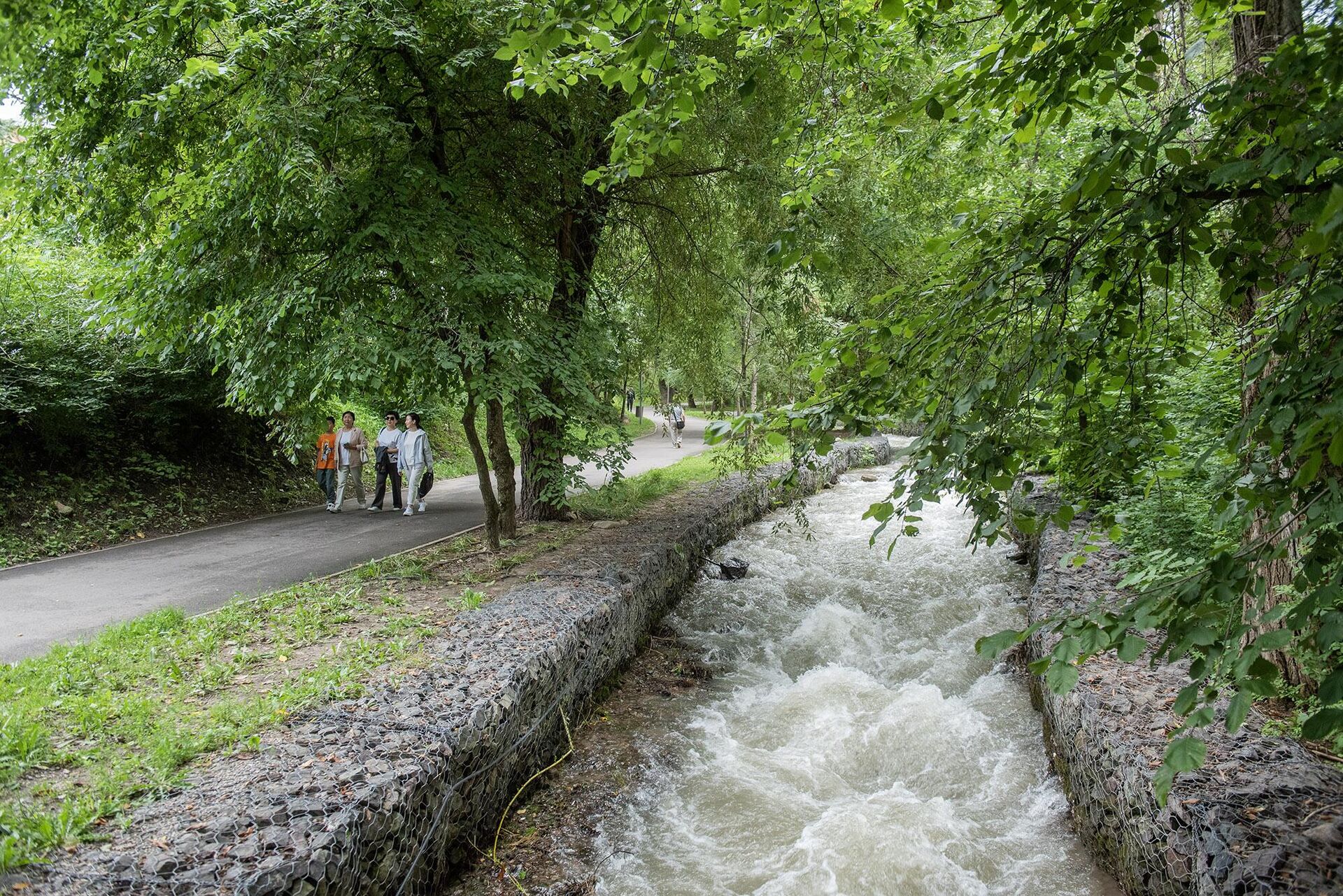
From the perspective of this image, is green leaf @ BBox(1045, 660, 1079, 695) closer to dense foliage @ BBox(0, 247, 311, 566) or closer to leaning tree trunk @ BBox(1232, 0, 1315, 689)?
leaning tree trunk @ BBox(1232, 0, 1315, 689)

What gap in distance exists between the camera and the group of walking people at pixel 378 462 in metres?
13.1

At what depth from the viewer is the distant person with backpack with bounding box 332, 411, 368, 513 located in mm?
13453

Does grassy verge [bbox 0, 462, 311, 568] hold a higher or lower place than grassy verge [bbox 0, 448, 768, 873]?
higher

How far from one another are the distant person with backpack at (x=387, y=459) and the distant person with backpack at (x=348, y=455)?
0.33m

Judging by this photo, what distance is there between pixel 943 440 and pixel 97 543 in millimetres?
11976

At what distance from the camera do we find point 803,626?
914 cm

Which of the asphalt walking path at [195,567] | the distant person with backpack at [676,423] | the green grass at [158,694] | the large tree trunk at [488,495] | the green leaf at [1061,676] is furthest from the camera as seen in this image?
the distant person with backpack at [676,423]

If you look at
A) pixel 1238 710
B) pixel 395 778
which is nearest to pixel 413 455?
pixel 395 778

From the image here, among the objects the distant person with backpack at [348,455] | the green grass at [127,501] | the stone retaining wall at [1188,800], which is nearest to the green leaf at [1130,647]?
the stone retaining wall at [1188,800]

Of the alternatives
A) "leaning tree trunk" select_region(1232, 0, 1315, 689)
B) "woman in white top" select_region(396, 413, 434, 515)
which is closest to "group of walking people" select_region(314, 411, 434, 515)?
"woman in white top" select_region(396, 413, 434, 515)

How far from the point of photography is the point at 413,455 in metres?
13.0

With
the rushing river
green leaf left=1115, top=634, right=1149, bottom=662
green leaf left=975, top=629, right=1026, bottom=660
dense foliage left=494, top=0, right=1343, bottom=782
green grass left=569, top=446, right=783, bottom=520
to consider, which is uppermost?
dense foliage left=494, top=0, right=1343, bottom=782

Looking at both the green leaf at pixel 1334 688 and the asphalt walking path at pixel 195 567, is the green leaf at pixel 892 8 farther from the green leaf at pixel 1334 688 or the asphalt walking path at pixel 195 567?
the asphalt walking path at pixel 195 567

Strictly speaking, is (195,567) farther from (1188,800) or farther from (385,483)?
(1188,800)
